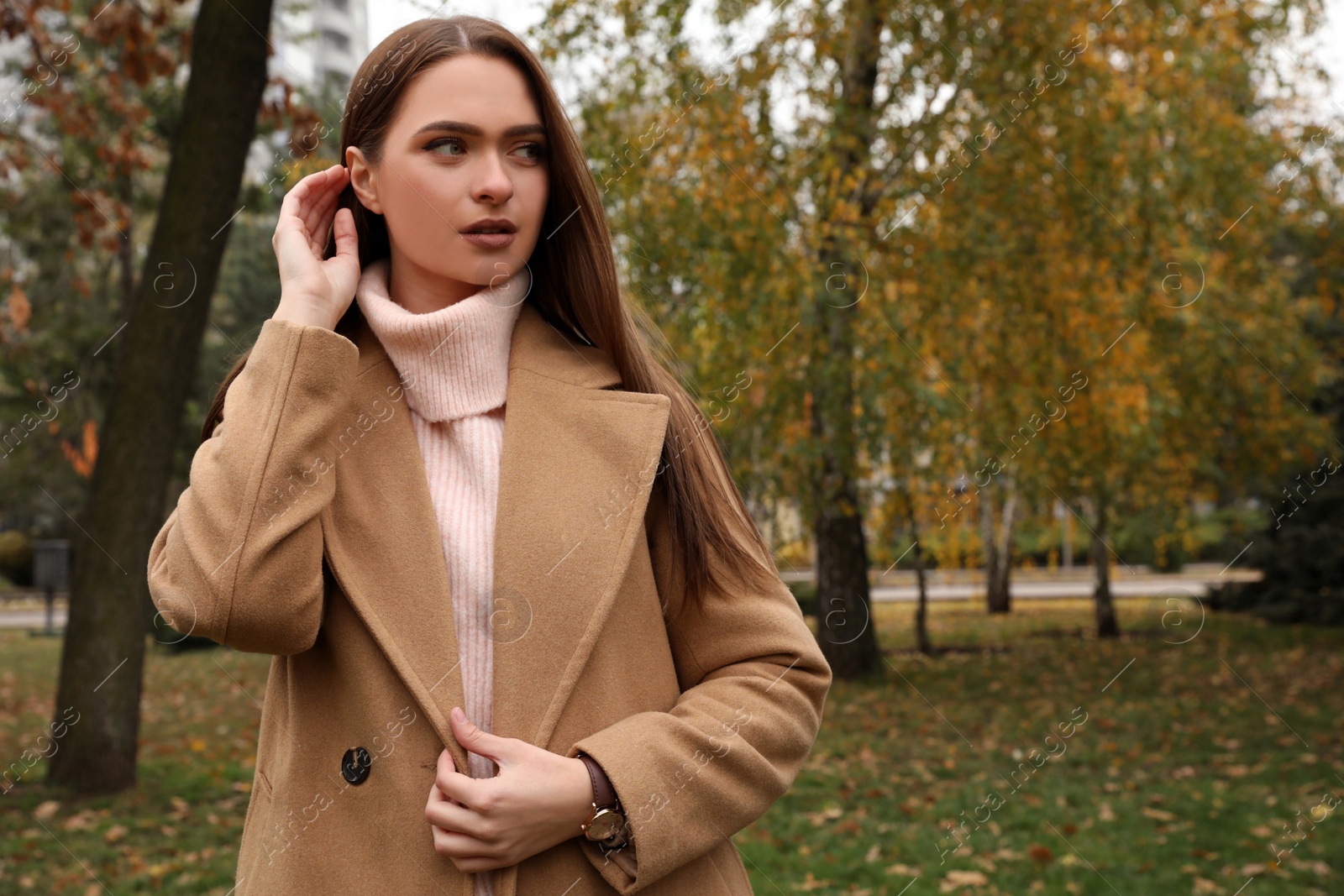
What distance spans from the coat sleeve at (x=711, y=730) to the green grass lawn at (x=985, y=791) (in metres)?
3.36

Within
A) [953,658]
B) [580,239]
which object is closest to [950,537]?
[953,658]

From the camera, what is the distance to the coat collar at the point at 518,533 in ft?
4.84

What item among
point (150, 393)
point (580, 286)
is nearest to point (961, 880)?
point (580, 286)

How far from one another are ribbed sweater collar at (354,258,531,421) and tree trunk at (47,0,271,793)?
517 cm

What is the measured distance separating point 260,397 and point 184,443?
13548 millimetres

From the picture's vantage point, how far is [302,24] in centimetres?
1947

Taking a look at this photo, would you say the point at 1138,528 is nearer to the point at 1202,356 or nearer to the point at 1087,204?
the point at 1202,356

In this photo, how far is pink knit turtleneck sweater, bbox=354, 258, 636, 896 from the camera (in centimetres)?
155

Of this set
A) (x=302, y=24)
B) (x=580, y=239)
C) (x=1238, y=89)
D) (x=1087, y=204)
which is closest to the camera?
(x=580, y=239)

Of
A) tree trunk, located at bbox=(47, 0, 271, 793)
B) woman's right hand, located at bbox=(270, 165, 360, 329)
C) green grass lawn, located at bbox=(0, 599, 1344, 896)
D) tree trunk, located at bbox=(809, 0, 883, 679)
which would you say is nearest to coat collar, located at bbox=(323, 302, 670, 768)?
woman's right hand, located at bbox=(270, 165, 360, 329)

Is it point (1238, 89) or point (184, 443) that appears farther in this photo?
point (184, 443)

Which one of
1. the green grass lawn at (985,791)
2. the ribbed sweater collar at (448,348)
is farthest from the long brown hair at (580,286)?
the green grass lawn at (985,791)

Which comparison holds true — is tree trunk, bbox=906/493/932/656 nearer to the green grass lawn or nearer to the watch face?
the green grass lawn

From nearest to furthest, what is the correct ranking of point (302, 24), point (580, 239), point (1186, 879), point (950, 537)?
point (580, 239) < point (1186, 879) < point (950, 537) < point (302, 24)
